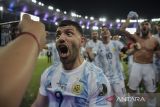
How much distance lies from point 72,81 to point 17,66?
9.45 ft

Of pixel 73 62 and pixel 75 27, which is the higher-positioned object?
pixel 75 27

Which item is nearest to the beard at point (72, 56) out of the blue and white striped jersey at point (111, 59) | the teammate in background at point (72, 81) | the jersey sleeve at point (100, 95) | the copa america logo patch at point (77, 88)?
the teammate in background at point (72, 81)

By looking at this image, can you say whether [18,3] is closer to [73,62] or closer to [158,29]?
[158,29]

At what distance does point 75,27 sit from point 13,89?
3302mm

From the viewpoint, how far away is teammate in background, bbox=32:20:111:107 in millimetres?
3918

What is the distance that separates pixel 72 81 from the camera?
13.5ft

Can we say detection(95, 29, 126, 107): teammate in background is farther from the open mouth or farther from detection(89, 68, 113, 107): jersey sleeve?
detection(89, 68, 113, 107): jersey sleeve

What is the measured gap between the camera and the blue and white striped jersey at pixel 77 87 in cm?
389

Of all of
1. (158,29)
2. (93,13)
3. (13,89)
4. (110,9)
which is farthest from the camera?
(93,13)

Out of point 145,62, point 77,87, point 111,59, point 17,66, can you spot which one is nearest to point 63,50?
point 77,87

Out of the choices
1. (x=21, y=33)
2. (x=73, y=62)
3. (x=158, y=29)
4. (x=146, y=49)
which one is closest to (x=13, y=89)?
(x=21, y=33)

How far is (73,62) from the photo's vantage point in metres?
4.35

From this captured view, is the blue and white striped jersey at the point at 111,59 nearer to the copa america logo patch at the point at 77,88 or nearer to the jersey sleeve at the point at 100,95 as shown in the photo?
the copa america logo patch at the point at 77,88

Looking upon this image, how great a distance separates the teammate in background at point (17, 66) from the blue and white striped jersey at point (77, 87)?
256 centimetres
